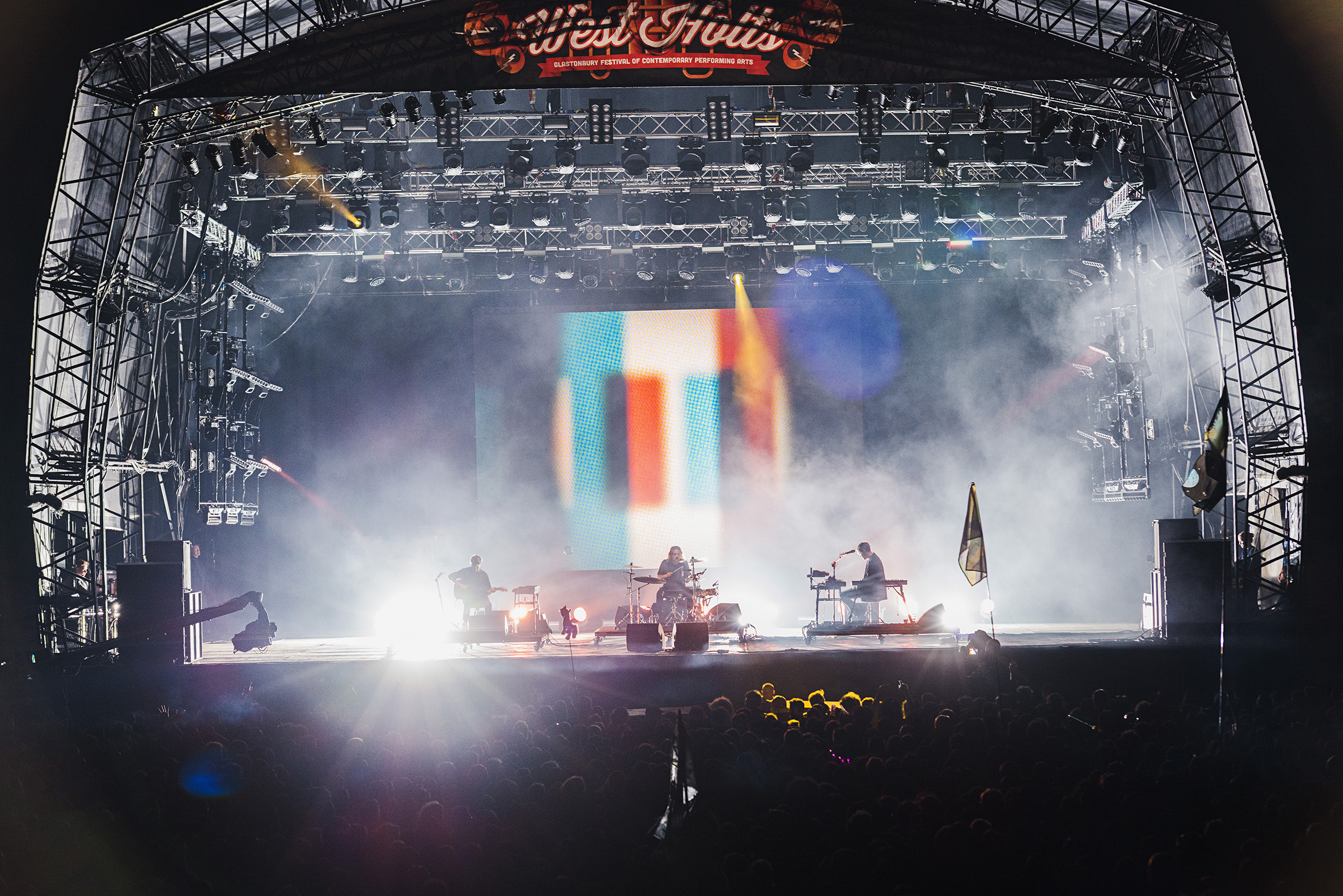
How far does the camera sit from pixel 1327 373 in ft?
38.6

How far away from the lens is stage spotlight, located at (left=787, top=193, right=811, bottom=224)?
1533 cm

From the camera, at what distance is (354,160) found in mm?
14328

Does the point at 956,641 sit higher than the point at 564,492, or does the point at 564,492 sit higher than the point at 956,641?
the point at 564,492

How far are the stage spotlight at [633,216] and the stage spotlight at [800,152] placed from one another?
2.72m

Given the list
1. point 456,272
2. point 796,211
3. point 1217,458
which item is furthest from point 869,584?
point 456,272

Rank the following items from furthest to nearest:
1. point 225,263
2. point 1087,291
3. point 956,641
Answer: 1. point 1087,291
2. point 225,263
3. point 956,641

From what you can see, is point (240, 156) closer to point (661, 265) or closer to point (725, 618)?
point (661, 265)

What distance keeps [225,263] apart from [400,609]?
6.89 m

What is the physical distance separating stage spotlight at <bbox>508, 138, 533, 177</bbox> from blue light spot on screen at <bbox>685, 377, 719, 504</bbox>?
19.0ft

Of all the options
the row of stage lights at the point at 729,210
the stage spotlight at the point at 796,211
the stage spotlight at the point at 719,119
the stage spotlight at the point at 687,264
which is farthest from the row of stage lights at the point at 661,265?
the stage spotlight at the point at 719,119

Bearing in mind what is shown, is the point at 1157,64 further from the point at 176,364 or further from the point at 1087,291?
the point at 176,364

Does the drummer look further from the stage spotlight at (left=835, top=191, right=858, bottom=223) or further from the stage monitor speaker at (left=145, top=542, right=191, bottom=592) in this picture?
the stage monitor speaker at (left=145, top=542, right=191, bottom=592)

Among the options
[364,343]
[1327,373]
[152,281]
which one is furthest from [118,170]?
[1327,373]

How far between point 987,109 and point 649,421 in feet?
27.0
